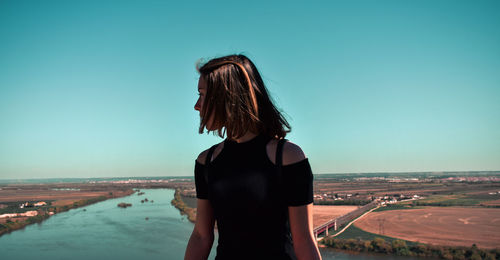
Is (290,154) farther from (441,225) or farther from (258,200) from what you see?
(441,225)

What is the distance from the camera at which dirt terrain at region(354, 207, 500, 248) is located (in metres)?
20.7

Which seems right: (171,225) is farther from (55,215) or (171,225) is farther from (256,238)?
(256,238)

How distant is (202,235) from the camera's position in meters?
0.53

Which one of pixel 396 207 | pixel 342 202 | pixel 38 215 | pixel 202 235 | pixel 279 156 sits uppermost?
pixel 279 156

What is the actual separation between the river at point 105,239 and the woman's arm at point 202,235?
49.7ft

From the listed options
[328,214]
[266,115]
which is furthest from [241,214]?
[328,214]

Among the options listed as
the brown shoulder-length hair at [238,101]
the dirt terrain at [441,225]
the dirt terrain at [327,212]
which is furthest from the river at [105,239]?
the brown shoulder-length hair at [238,101]

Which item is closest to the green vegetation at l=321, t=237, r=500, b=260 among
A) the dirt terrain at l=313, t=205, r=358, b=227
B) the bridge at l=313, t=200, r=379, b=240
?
the bridge at l=313, t=200, r=379, b=240

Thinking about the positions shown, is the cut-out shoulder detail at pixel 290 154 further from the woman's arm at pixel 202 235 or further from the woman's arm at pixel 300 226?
the woman's arm at pixel 202 235

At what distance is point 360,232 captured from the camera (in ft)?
72.5

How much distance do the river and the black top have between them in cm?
1524

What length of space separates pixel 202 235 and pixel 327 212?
29484 mm

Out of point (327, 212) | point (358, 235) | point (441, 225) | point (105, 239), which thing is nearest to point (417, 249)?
point (358, 235)

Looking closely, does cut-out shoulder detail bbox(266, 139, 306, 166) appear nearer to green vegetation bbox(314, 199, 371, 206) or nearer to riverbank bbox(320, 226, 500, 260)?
riverbank bbox(320, 226, 500, 260)
